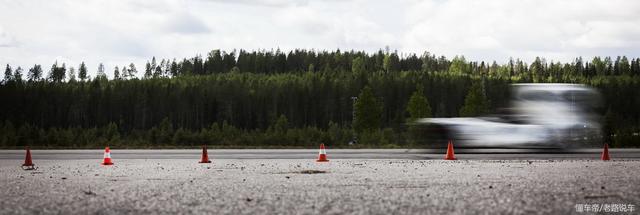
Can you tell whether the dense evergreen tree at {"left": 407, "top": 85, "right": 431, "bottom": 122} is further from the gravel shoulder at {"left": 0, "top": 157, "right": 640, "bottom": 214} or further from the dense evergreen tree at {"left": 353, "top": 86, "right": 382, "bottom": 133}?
the gravel shoulder at {"left": 0, "top": 157, "right": 640, "bottom": 214}

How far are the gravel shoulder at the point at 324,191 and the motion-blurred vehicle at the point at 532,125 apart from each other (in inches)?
277

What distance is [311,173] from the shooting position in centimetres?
1312

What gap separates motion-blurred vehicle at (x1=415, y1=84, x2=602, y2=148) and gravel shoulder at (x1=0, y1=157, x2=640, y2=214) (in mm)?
7033

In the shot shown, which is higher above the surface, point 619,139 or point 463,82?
point 463,82

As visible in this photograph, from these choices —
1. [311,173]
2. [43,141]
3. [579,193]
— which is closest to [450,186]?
[579,193]

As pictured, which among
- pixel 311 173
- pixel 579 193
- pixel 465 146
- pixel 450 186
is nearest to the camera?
pixel 579 193

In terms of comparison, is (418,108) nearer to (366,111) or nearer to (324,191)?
(366,111)

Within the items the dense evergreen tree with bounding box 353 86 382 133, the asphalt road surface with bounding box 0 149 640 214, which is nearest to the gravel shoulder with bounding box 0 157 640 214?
the asphalt road surface with bounding box 0 149 640 214

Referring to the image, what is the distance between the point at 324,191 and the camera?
934cm

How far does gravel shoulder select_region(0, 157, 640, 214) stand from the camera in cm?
752

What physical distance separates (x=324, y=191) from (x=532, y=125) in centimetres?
1275

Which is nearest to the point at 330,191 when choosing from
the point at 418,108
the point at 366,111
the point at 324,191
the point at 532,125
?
the point at 324,191

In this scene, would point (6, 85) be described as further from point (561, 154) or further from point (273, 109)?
point (561, 154)

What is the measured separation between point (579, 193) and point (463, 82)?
16275cm
